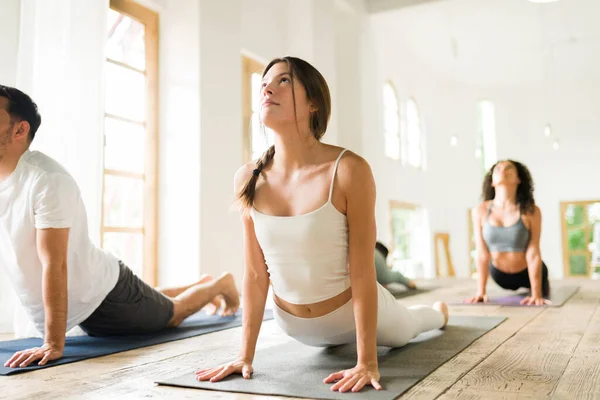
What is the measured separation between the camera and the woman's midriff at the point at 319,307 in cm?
167

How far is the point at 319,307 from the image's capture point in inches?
66.3

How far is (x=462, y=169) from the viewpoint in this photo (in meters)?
12.0

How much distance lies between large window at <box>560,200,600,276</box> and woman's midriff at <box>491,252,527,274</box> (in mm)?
8156

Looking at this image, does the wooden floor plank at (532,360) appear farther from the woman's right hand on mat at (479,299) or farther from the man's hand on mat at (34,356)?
the man's hand on mat at (34,356)

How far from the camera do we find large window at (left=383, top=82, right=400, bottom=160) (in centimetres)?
931

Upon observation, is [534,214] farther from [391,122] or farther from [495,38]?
[495,38]

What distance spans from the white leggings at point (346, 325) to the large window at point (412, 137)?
317 inches

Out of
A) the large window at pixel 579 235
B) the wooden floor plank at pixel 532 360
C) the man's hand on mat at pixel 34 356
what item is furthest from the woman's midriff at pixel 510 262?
the large window at pixel 579 235

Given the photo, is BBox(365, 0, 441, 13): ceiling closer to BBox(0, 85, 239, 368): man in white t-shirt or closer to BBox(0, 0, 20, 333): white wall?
BBox(0, 0, 20, 333): white wall

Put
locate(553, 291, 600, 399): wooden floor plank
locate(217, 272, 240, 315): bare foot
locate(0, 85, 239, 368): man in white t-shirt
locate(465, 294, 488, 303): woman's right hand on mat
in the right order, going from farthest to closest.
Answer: locate(465, 294, 488, 303): woman's right hand on mat
locate(217, 272, 240, 315): bare foot
locate(0, 85, 239, 368): man in white t-shirt
locate(553, 291, 600, 399): wooden floor plank

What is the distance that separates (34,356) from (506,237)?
9.76 feet

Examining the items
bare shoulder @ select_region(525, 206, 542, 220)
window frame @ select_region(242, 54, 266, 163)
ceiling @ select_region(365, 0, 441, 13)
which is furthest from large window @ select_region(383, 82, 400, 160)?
bare shoulder @ select_region(525, 206, 542, 220)

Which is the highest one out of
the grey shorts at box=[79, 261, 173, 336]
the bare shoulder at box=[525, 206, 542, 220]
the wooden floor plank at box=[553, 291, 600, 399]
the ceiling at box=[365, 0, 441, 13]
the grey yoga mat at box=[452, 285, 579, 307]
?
the ceiling at box=[365, 0, 441, 13]

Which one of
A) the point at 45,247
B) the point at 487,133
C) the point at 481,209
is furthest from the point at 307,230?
the point at 487,133
